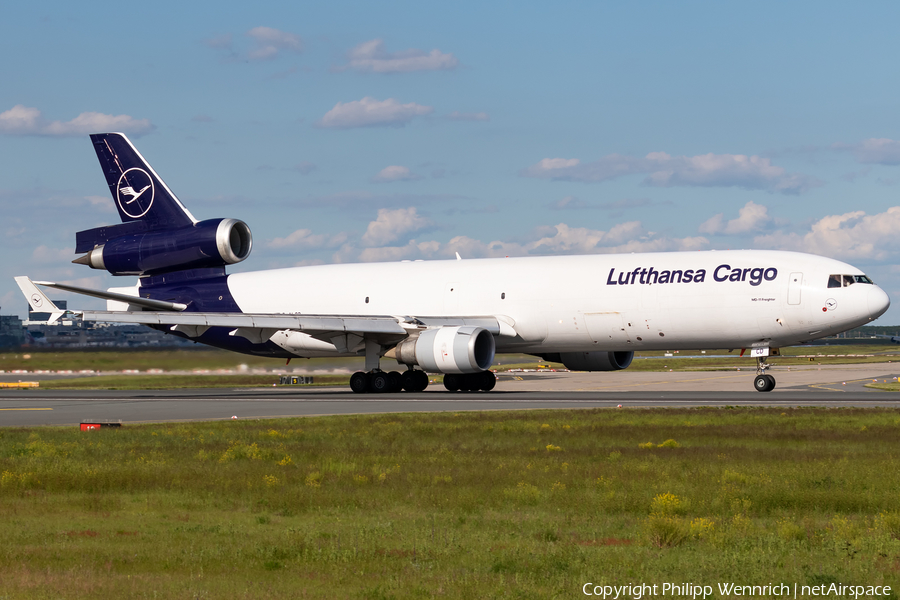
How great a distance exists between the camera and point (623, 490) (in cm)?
1277

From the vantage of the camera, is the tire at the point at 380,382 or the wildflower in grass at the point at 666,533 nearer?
the wildflower in grass at the point at 666,533

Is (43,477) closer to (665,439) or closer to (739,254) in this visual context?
(665,439)

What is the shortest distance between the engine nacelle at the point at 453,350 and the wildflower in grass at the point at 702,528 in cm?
2516

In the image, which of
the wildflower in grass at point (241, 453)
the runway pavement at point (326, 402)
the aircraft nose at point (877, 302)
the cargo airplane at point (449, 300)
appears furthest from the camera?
the cargo airplane at point (449, 300)

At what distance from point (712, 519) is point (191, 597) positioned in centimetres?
591

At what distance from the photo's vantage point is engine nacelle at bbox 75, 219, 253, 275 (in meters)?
41.5

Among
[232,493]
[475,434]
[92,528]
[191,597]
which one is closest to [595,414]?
[475,434]

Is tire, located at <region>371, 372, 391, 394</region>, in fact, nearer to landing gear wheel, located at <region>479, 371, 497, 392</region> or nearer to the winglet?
landing gear wheel, located at <region>479, 371, 497, 392</region>

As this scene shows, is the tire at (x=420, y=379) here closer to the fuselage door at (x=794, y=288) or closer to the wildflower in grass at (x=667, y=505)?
the fuselage door at (x=794, y=288)

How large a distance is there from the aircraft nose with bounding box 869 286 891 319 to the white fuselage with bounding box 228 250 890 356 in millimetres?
48

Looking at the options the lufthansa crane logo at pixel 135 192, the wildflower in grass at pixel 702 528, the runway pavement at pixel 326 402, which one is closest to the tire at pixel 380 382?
the runway pavement at pixel 326 402

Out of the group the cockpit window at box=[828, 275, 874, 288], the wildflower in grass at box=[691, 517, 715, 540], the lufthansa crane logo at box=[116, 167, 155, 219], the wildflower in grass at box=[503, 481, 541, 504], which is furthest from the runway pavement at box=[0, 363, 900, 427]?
the wildflower in grass at box=[691, 517, 715, 540]

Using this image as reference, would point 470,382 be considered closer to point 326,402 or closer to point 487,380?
point 487,380

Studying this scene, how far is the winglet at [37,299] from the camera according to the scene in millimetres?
35022
